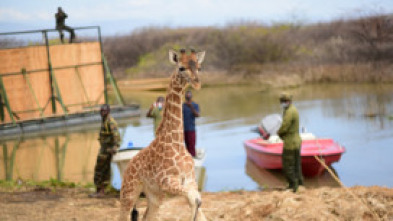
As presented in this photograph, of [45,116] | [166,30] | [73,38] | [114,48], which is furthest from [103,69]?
[166,30]

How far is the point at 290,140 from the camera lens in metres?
10.2

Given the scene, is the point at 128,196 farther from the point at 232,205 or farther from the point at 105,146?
the point at 105,146

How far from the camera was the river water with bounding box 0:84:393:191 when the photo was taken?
13.1 m

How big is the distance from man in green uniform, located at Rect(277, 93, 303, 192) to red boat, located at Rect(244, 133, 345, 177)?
1.57m

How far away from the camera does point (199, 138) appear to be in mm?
18703

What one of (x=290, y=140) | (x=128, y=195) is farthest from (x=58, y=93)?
(x=128, y=195)

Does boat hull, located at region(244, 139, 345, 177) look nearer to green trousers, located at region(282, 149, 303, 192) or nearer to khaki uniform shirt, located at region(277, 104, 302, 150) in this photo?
green trousers, located at region(282, 149, 303, 192)

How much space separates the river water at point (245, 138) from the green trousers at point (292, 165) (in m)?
1.82

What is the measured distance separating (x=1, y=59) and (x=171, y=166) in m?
17.3

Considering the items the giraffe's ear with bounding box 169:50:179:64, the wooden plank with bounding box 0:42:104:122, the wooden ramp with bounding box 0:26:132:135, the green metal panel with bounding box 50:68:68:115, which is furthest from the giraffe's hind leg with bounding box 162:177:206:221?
the wooden plank with bounding box 0:42:104:122

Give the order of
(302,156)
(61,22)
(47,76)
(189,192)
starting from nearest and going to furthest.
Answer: (189,192) < (302,156) < (47,76) < (61,22)

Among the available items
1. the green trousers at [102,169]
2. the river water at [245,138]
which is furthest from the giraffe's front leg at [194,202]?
the river water at [245,138]

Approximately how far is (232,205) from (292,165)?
7.35 feet

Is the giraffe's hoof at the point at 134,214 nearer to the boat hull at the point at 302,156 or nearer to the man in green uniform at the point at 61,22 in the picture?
the boat hull at the point at 302,156
